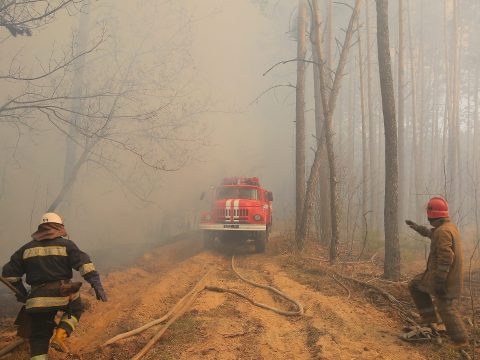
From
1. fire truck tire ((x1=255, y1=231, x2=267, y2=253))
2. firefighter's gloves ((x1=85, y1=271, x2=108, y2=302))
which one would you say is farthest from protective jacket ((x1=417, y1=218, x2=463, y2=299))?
fire truck tire ((x1=255, y1=231, x2=267, y2=253))

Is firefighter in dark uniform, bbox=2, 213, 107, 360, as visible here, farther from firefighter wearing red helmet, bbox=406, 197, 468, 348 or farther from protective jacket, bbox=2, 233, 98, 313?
firefighter wearing red helmet, bbox=406, 197, 468, 348

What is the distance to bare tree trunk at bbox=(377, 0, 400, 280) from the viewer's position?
313 inches

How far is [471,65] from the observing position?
31.6 metres

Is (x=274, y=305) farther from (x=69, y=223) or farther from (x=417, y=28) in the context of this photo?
(x=417, y=28)

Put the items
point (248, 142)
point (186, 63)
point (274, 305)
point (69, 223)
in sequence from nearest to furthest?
point (274, 305) < point (186, 63) < point (69, 223) < point (248, 142)

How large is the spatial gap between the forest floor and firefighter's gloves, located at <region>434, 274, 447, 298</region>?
63 cm

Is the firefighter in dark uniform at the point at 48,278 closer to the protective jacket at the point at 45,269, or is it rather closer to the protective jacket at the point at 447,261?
the protective jacket at the point at 45,269

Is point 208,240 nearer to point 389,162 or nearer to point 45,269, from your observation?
point 389,162

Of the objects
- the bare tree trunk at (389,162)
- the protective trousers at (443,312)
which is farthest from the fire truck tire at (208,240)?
the protective trousers at (443,312)

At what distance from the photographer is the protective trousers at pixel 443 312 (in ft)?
15.3

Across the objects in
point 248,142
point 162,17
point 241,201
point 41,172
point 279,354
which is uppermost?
point 162,17

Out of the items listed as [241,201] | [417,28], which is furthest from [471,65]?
[241,201]

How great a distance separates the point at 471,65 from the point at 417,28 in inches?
264

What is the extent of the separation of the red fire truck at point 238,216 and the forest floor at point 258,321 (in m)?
2.17
